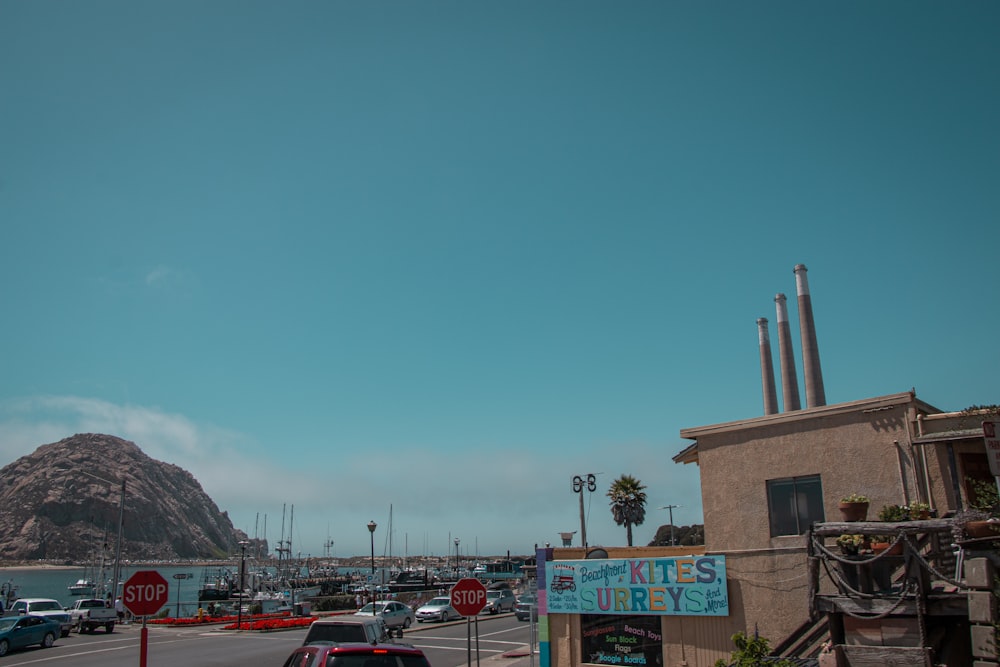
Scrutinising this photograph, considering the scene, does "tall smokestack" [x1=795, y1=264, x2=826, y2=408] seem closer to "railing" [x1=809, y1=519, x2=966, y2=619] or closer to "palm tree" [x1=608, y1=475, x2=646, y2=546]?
"palm tree" [x1=608, y1=475, x2=646, y2=546]

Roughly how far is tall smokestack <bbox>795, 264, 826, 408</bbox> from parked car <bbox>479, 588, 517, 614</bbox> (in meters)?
26.3

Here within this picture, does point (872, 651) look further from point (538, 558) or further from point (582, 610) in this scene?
point (538, 558)

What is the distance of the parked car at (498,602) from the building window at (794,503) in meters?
38.2

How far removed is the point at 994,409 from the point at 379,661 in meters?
12.2

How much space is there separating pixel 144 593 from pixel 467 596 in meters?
6.93

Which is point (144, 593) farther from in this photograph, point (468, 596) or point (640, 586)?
point (640, 586)

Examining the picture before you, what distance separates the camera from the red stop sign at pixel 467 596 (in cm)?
1647

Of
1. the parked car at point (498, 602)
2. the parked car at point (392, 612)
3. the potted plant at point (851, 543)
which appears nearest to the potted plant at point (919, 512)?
the potted plant at point (851, 543)

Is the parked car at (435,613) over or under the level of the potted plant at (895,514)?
under

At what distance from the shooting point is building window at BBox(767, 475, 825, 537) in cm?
1666

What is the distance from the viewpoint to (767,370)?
147 feet

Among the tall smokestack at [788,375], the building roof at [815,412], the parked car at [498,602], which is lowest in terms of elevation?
the parked car at [498,602]

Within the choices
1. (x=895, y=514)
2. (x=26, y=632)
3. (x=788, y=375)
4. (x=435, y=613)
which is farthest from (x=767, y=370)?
(x=26, y=632)

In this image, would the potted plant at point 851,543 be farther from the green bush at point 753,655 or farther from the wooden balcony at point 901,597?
the green bush at point 753,655
